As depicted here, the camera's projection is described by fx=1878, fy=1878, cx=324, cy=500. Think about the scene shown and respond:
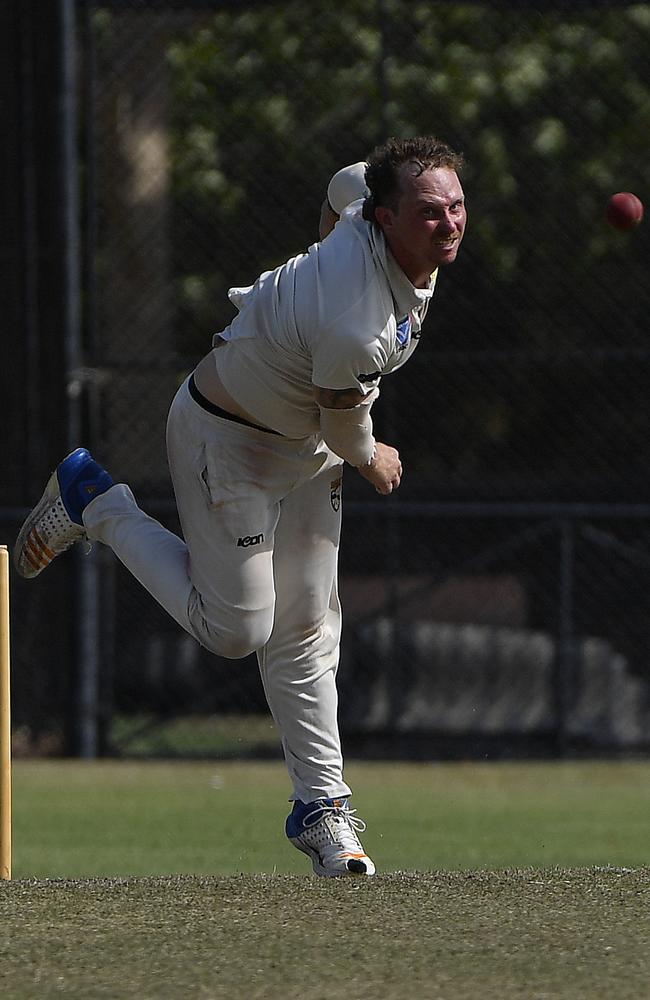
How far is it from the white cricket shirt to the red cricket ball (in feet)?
3.94

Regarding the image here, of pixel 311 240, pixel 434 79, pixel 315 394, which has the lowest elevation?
pixel 315 394

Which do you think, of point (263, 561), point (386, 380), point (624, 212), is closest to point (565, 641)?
point (386, 380)

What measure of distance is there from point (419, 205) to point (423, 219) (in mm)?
38

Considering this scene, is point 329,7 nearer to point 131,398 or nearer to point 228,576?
point 131,398

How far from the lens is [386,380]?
34.2 ft

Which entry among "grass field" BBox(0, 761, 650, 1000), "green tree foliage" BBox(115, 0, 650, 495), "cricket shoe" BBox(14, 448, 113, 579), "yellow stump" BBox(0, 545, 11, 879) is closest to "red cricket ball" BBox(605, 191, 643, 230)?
"cricket shoe" BBox(14, 448, 113, 579)

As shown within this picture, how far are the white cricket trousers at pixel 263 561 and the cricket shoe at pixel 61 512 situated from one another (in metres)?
0.19

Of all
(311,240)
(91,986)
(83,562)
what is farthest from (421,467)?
(91,986)

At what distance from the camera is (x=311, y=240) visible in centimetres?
1072

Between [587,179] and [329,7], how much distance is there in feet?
6.42

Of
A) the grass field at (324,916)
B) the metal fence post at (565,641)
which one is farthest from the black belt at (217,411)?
the metal fence post at (565,641)

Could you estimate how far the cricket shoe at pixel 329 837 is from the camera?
5.07 meters

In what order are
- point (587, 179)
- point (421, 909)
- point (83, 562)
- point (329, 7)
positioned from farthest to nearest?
point (587, 179) → point (329, 7) → point (83, 562) → point (421, 909)

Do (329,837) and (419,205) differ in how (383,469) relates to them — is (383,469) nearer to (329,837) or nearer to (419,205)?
(419,205)
